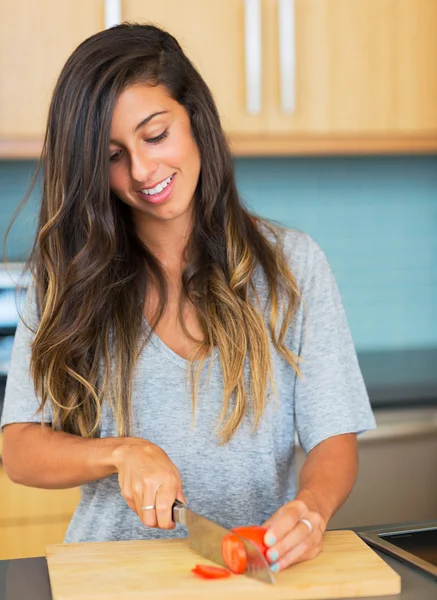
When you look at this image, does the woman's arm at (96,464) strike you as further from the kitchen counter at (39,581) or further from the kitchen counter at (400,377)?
the kitchen counter at (400,377)

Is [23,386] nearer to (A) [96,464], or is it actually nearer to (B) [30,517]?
(A) [96,464]

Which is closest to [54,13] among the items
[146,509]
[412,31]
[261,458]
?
[412,31]

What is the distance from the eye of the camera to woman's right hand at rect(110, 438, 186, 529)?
3.72ft

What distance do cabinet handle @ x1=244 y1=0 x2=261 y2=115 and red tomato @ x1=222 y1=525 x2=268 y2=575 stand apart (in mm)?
1566

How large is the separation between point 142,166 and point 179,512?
1.70 feet

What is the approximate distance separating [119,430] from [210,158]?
0.47 metres

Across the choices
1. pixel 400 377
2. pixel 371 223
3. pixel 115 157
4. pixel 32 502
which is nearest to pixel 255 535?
pixel 115 157

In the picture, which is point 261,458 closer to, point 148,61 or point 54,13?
point 148,61

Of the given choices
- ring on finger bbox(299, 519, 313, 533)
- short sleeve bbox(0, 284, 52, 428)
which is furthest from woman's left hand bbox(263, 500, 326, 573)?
short sleeve bbox(0, 284, 52, 428)

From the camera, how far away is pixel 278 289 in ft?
4.90

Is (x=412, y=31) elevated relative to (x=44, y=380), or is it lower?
elevated

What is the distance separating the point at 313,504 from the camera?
126 cm

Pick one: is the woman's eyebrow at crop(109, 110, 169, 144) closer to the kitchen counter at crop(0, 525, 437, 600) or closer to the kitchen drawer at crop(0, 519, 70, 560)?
the kitchen counter at crop(0, 525, 437, 600)

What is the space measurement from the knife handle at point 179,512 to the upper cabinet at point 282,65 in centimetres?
145
